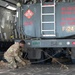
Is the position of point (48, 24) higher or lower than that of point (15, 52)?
higher

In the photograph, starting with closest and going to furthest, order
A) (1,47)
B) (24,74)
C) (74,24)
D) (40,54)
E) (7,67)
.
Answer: (24,74)
(74,24)
(7,67)
(40,54)
(1,47)

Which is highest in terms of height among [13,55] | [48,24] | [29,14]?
[29,14]

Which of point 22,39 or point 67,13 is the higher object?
point 67,13

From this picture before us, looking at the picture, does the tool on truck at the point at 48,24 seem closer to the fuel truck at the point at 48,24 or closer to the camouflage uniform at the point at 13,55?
the fuel truck at the point at 48,24

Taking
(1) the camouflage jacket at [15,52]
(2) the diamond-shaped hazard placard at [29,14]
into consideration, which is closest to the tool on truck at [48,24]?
(2) the diamond-shaped hazard placard at [29,14]

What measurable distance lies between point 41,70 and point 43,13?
1.93 m

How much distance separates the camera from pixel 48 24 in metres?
9.32

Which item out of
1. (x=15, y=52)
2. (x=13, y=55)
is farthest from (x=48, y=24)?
(x=13, y=55)

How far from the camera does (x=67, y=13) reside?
915 cm

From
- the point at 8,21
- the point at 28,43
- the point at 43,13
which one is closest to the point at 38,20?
the point at 43,13

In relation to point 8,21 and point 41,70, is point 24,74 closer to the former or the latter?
point 41,70

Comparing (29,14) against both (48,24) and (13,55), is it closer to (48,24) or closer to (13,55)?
(48,24)

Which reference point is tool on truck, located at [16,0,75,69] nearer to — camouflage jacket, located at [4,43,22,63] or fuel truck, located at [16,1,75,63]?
fuel truck, located at [16,1,75,63]

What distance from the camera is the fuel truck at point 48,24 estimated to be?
915cm
